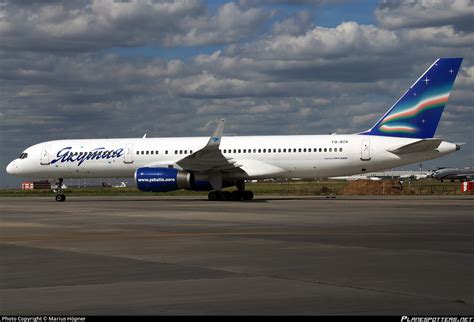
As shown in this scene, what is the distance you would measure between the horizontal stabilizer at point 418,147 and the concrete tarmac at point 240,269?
19.7 meters

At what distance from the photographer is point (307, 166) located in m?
Result: 45.1

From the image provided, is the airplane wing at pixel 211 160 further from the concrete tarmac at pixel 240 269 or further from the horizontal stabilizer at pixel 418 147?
the concrete tarmac at pixel 240 269

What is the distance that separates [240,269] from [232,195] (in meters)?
33.9

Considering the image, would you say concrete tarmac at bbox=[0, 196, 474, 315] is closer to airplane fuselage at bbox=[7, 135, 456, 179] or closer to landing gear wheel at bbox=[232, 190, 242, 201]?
airplane fuselage at bbox=[7, 135, 456, 179]

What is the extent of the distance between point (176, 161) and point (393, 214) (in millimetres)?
19642

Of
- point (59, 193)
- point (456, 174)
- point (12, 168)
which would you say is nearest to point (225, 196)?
point (59, 193)

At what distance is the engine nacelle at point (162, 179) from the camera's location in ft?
142

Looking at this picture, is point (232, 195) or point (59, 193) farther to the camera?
point (59, 193)

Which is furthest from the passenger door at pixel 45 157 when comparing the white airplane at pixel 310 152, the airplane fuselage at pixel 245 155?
the white airplane at pixel 310 152

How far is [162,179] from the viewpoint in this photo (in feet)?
142

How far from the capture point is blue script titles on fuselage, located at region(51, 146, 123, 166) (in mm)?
48531

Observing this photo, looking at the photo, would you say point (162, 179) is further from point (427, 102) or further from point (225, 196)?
point (427, 102)

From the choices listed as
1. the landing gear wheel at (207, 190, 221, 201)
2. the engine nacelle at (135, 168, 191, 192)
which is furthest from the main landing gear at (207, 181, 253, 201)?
the engine nacelle at (135, 168, 191, 192)

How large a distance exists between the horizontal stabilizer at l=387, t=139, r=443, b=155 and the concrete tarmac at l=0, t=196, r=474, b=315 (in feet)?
64.7
